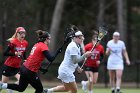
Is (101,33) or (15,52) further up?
(101,33)

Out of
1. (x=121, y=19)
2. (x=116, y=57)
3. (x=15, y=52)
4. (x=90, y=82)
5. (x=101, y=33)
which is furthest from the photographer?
(x=121, y=19)

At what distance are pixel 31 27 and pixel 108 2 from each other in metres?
21.0

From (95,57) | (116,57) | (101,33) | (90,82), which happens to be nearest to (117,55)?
(116,57)

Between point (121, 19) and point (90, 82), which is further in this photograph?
point (121, 19)

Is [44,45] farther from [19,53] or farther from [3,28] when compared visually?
[3,28]

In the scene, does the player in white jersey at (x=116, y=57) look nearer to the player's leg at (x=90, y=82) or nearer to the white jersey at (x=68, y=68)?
the player's leg at (x=90, y=82)

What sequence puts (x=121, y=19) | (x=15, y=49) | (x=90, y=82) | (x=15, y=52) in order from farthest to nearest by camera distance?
(x=121, y=19) → (x=90, y=82) → (x=15, y=49) → (x=15, y=52)

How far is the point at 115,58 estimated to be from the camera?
21.7 m

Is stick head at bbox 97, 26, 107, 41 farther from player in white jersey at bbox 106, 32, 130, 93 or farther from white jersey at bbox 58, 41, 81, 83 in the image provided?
player in white jersey at bbox 106, 32, 130, 93

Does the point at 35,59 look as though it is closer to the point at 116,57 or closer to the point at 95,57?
the point at 95,57

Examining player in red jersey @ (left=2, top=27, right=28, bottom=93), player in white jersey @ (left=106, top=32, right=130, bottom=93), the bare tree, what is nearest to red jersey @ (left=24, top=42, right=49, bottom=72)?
player in red jersey @ (left=2, top=27, right=28, bottom=93)

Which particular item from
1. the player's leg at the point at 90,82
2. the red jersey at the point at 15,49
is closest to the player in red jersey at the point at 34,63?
the red jersey at the point at 15,49

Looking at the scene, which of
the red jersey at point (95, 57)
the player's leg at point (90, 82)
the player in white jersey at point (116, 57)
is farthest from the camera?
the player in white jersey at point (116, 57)

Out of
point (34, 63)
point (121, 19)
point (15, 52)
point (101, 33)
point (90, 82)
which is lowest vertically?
point (90, 82)
